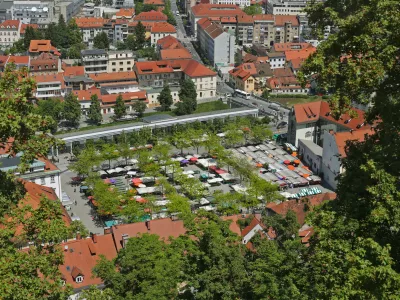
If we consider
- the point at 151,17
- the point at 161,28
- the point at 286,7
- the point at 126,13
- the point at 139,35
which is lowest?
the point at 139,35

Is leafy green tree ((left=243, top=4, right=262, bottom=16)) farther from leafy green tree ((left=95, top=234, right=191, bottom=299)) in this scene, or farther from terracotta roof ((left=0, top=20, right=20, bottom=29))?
leafy green tree ((left=95, top=234, right=191, bottom=299))

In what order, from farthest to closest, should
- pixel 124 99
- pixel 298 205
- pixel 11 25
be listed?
pixel 11 25 < pixel 124 99 < pixel 298 205

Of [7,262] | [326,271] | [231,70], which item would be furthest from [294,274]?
[231,70]

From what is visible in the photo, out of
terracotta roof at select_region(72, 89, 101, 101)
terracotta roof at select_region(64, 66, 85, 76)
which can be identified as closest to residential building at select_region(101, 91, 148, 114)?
terracotta roof at select_region(72, 89, 101, 101)

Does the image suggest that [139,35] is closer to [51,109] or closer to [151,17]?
[151,17]

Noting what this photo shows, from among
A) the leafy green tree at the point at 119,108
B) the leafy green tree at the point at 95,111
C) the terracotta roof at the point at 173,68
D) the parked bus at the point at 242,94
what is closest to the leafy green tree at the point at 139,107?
the leafy green tree at the point at 119,108

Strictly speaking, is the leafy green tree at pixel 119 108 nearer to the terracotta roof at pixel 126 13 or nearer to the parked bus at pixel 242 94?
the parked bus at pixel 242 94

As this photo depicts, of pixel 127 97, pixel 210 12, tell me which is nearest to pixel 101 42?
pixel 127 97
